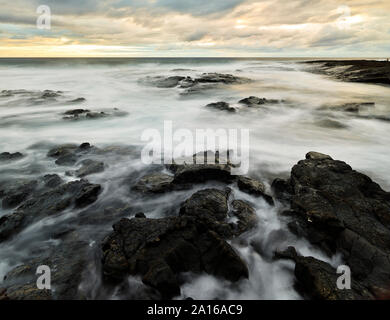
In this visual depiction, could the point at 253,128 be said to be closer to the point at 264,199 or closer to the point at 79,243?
the point at 264,199

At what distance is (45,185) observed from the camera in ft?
19.7

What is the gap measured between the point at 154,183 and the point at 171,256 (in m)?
2.62

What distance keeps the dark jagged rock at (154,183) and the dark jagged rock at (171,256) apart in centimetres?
183

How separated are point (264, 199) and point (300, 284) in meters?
2.06

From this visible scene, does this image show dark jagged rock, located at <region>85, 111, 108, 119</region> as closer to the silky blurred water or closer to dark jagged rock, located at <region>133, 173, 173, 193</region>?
the silky blurred water

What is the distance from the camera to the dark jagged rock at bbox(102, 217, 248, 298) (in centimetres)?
342

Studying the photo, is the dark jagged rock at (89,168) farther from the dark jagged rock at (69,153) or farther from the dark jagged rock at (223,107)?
the dark jagged rock at (223,107)

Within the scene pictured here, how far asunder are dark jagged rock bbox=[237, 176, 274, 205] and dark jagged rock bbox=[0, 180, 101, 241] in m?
Result: 3.37

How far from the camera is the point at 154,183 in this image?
19.7 feet

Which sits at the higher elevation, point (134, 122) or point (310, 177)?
point (134, 122)

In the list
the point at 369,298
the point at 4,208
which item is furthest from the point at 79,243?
the point at 369,298


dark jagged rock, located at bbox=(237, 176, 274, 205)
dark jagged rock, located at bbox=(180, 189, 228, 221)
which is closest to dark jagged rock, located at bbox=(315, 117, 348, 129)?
dark jagged rock, located at bbox=(237, 176, 274, 205)
